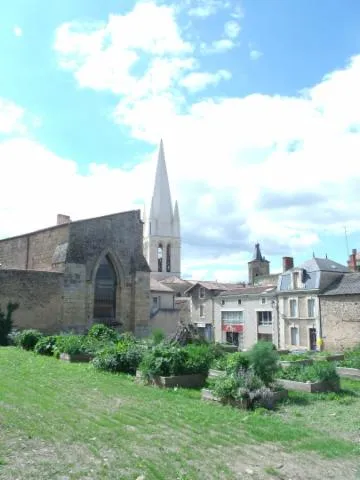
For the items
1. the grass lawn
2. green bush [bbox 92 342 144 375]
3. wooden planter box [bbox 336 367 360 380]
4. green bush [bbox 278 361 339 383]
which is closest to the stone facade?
green bush [bbox 92 342 144 375]

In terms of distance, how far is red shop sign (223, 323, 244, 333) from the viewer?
44.0m

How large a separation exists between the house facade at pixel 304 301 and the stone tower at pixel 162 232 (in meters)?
37.1

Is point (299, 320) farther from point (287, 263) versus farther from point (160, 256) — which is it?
point (160, 256)

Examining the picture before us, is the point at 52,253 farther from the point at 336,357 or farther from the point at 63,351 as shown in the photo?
the point at 336,357

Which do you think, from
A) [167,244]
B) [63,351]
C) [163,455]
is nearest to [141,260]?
[63,351]

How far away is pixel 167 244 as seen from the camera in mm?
77500

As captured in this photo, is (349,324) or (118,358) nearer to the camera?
(118,358)

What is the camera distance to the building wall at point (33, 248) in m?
27.0

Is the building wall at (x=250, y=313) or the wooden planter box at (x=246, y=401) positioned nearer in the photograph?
the wooden planter box at (x=246, y=401)

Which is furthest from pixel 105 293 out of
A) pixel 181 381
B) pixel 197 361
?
pixel 181 381

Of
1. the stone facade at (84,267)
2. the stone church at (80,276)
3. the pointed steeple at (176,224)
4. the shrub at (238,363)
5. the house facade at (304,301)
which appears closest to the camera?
the shrub at (238,363)

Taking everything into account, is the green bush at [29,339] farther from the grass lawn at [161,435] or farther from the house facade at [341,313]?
the house facade at [341,313]

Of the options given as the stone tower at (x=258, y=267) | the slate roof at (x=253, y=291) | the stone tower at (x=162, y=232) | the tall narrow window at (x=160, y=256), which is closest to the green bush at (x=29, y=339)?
the slate roof at (x=253, y=291)

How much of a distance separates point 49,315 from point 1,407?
55.3ft
